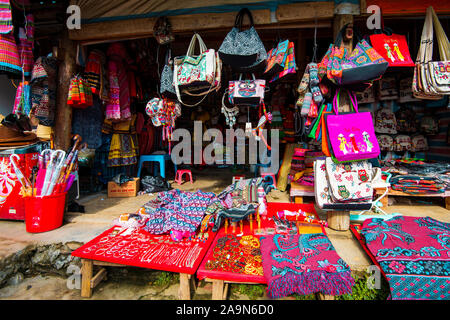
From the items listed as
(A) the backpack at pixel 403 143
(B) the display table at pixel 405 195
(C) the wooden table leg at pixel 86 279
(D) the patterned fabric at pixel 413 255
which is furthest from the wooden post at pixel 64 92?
(A) the backpack at pixel 403 143

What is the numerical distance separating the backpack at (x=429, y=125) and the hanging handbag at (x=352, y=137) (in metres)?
3.55

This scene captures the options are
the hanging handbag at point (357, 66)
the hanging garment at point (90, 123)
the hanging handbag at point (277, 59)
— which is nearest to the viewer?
the hanging handbag at point (357, 66)

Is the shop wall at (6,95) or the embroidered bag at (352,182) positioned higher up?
the shop wall at (6,95)

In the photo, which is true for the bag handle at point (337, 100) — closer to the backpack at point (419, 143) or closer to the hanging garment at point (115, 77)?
the backpack at point (419, 143)

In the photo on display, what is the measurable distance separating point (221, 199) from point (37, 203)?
2283 millimetres

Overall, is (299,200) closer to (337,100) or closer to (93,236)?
(337,100)

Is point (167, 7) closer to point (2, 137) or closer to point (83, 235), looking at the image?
point (2, 137)

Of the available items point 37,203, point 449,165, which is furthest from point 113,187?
point 449,165

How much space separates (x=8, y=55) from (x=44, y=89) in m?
0.66

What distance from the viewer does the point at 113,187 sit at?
170 inches

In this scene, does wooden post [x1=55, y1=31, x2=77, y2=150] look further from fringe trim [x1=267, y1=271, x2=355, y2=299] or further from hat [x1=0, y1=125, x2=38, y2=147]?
fringe trim [x1=267, y1=271, x2=355, y2=299]

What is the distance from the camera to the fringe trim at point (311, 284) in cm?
165

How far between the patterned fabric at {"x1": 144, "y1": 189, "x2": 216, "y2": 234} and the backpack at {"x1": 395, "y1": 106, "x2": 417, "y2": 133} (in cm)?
456
